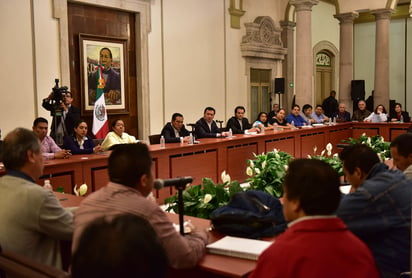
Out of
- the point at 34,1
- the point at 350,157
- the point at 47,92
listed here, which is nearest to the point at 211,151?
the point at 47,92

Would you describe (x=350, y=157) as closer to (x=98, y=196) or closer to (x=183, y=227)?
(x=183, y=227)

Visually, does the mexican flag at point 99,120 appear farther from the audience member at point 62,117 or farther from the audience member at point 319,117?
the audience member at point 319,117

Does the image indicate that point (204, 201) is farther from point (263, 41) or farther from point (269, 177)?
point (263, 41)

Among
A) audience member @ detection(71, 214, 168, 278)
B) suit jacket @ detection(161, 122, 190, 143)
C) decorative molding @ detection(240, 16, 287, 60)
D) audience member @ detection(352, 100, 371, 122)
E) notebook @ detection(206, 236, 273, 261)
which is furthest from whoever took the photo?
decorative molding @ detection(240, 16, 287, 60)

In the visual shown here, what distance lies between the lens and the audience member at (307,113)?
36.6ft

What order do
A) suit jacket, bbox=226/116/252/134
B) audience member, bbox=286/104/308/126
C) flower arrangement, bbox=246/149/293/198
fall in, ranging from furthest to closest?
1. audience member, bbox=286/104/308/126
2. suit jacket, bbox=226/116/252/134
3. flower arrangement, bbox=246/149/293/198

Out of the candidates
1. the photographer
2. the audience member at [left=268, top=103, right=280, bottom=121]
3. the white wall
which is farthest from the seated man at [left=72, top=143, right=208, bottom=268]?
the audience member at [left=268, top=103, right=280, bottom=121]

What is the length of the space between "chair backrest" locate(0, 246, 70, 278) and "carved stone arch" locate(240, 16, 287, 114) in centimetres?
1094

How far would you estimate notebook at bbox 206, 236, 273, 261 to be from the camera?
2.12 meters

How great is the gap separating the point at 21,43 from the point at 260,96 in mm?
6876

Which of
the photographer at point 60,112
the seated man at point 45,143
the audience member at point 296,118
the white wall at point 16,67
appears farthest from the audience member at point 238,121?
the seated man at point 45,143

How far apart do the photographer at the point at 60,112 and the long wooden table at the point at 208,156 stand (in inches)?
47.0

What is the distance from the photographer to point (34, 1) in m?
7.97

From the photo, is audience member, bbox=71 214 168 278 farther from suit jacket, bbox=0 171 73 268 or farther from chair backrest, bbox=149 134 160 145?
chair backrest, bbox=149 134 160 145
